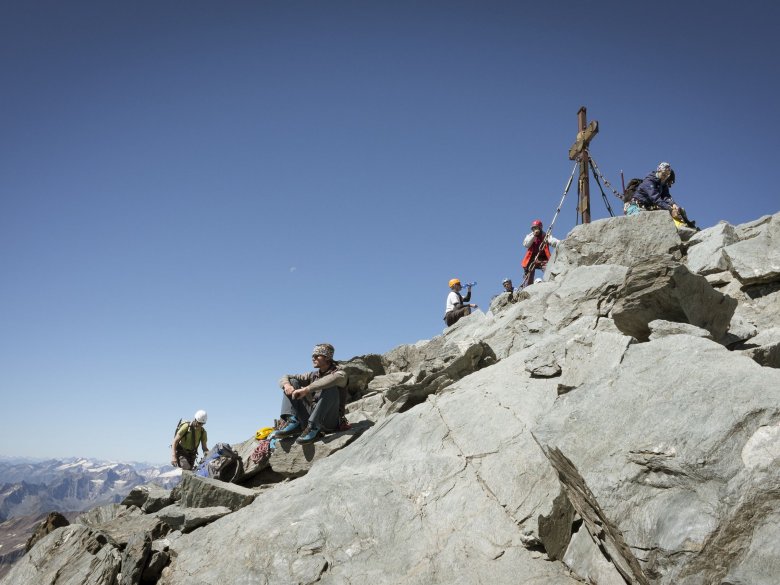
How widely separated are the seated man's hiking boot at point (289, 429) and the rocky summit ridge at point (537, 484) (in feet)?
1.15

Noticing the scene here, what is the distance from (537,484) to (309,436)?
253 inches

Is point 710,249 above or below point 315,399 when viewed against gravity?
above

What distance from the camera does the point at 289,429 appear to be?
39.7 ft

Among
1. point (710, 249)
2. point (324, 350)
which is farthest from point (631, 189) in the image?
point (324, 350)

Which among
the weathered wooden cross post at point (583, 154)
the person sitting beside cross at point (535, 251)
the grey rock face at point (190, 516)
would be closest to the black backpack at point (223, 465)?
the grey rock face at point (190, 516)

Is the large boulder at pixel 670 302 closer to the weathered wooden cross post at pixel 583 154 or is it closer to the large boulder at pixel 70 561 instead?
the large boulder at pixel 70 561

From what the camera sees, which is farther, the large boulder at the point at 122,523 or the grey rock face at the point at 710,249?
the grey rock face at the point at 710,249

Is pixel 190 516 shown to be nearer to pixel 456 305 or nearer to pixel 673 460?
pixel 673 460

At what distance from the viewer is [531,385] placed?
9.53 meters

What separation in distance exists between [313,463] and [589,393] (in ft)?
24.3

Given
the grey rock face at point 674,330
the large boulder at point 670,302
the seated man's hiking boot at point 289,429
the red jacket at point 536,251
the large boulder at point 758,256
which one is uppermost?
the red jacket at point 536,251

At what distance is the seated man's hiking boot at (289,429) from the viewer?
39.5ft

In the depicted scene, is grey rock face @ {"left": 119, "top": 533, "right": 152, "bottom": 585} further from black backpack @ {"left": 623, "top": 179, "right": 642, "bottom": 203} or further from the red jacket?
black backpack @ {"left": 623, "top": 179, "right": 642, "bottom": 203}

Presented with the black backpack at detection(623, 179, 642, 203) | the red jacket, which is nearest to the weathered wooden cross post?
the black backpack at detection(623, 179, 642, 203)
